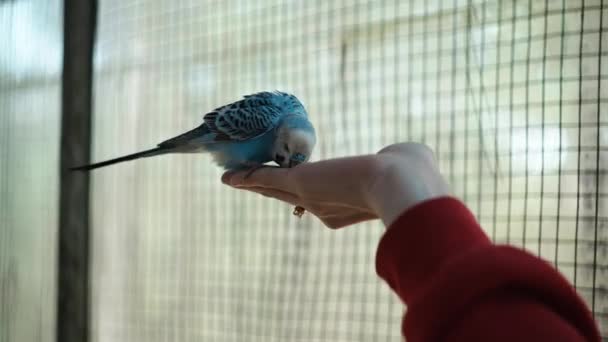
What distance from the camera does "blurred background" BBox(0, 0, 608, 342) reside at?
0.78m

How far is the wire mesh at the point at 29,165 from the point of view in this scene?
1109 mm

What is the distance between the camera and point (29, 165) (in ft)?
3.71

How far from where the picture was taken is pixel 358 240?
0.94 metres

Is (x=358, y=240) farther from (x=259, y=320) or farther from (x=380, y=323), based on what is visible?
(x=259, y=320)

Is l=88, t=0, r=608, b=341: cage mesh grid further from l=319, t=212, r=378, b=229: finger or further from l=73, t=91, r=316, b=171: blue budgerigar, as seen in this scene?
l=319, t=212, r=378, b=229: finger

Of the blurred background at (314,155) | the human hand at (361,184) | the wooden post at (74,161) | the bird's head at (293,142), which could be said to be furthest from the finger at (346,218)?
the wooden post at (74,161)

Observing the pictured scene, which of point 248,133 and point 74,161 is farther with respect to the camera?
point 74,161

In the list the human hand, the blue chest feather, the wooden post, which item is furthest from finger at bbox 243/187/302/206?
the wooden post

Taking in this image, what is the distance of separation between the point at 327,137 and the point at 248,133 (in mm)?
254

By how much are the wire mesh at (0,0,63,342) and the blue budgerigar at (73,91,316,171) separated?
20.0 inches

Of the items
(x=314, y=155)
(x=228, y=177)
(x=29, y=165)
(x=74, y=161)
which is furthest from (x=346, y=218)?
(x=29, y=165)

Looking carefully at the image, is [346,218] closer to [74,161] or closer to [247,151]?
[247,151]

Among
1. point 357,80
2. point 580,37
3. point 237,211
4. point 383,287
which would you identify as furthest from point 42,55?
point 580,37

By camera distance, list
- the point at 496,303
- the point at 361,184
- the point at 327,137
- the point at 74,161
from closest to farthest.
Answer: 1. the point at 496,303
2. the point at 361,184
3. the point at 327,137
4. the point at 74,161
